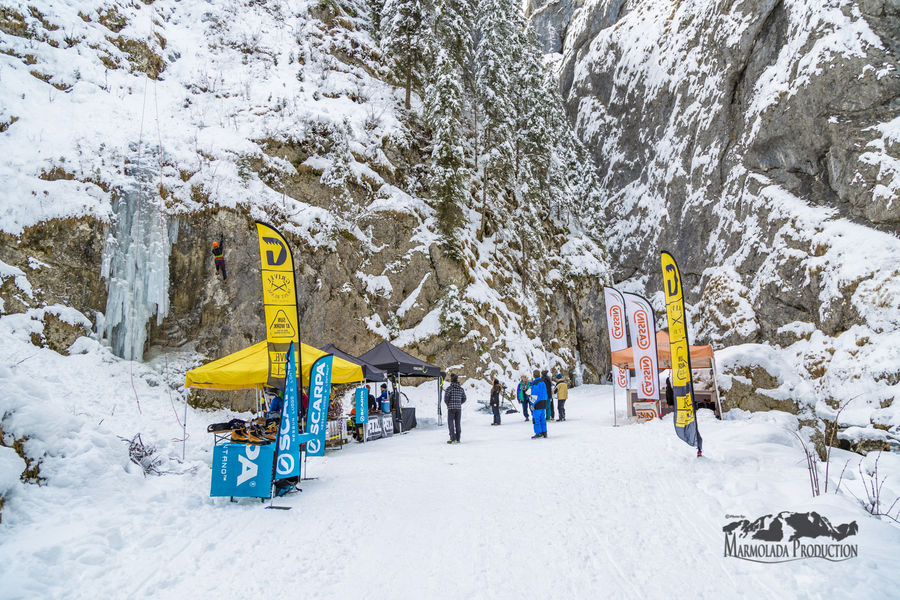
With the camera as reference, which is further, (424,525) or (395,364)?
(395,364)

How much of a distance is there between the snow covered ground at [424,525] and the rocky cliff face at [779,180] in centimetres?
1351

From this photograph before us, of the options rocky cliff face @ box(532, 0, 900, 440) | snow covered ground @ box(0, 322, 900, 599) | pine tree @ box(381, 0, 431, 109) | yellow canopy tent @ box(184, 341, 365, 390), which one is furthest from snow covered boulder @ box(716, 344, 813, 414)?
pine tree @ box(381, 0, 431, 109)

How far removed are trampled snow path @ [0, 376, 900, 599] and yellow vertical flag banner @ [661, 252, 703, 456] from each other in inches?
33.3

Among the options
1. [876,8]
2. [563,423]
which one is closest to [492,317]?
[563,423]

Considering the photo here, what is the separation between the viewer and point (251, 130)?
21828mm

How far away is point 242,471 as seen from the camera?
699cm

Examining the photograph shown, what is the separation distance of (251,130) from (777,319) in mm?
27794

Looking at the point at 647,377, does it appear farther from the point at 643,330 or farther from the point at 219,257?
the point at 219,257

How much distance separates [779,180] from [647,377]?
765 inches

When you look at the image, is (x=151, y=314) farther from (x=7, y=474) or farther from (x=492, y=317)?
(x=492, y=317)

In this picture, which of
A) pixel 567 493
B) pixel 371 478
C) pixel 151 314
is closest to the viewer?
pixel 567 493

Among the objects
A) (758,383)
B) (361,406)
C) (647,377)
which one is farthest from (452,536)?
(758,383)

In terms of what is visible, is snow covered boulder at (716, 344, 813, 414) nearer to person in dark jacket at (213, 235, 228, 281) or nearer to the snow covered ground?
the snow covered ground

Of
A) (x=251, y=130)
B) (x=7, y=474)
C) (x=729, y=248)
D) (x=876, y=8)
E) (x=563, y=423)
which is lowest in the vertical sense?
(x=563, y=423)
